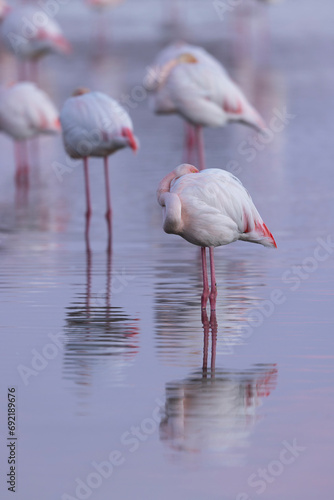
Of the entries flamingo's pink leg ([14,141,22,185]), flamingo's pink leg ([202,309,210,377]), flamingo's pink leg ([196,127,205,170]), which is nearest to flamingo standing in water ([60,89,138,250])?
flamingo's pink leg ([196,127,205,170])

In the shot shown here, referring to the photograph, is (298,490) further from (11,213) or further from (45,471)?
(11,213)

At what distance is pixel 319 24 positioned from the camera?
3347 cm

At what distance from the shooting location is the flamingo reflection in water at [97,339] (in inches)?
239

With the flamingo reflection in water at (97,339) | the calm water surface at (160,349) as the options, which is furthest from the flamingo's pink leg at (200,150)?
the flamingo reflection in water at (97,339)

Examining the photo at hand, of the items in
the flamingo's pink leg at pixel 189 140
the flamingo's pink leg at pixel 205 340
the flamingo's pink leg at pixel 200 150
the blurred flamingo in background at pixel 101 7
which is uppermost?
the blurred flamingo in background at pixel 101 7

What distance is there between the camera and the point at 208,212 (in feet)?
24.1

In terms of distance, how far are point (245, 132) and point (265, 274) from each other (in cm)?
842

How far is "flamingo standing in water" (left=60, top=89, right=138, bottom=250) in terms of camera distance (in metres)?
10.7

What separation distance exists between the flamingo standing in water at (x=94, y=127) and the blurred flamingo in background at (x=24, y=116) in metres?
2.80

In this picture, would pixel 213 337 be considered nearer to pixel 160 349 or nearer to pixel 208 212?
pixel 160 349

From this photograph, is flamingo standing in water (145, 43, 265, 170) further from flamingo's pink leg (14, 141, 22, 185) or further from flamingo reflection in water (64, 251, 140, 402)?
flamingo reflection in water (64, 251, 140, 402)

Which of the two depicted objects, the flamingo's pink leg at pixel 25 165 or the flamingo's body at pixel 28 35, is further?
the flamingo's body at pixel 28 35

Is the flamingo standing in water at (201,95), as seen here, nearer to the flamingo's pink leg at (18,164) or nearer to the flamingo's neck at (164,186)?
the flamingo's pink leg at (18,164)

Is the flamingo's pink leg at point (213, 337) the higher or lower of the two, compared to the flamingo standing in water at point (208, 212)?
lower
